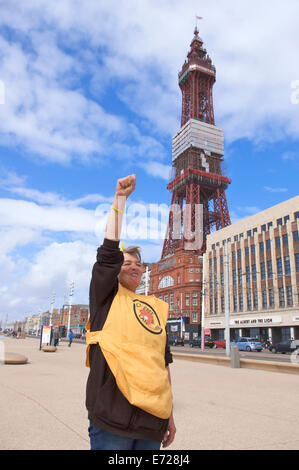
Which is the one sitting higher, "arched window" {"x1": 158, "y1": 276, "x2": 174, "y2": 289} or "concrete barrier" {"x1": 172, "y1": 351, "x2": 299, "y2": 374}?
"arched window" {"x1": 158, "y1": 276, "x2": 174, "y2": 289}

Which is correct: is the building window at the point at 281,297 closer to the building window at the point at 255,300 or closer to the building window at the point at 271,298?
the building window at the point at 271,298

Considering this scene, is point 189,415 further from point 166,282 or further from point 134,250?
point 166,282

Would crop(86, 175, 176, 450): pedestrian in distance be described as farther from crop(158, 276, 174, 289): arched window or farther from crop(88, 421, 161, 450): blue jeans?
crop(158, 276, 174, 289): arched window

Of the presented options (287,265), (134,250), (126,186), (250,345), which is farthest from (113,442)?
(287,265)

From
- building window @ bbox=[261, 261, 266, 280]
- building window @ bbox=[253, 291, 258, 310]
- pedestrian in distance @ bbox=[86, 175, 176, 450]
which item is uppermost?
building window @ bbox=[261, 261, 266, 280]

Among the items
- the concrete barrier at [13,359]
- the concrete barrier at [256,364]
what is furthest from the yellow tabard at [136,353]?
the concrete barrier at [13,359]

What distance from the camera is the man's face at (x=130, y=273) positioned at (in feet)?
8.06

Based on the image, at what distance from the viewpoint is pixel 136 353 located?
203cm

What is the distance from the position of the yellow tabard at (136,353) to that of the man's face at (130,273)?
188mm

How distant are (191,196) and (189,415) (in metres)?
72.8

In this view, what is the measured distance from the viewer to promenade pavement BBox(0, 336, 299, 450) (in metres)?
4.40

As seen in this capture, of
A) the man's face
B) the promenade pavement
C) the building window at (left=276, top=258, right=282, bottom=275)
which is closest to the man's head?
the man's face

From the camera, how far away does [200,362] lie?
1925cm
